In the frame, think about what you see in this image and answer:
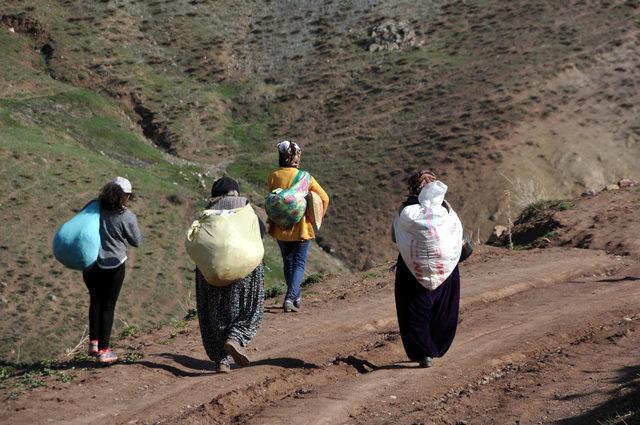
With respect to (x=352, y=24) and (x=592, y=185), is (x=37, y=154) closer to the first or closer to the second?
(x=592, y=185)

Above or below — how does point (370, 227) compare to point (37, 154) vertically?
below

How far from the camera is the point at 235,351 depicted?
899cm

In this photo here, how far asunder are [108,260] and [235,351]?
4.21 ft

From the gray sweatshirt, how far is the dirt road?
915 millimetres

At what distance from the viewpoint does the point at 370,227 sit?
100ft

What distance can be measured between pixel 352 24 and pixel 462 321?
1299 inches

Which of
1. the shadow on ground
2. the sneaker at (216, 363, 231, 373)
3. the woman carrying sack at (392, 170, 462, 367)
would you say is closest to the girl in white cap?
the sneaker at (216, 363, 231, 373)

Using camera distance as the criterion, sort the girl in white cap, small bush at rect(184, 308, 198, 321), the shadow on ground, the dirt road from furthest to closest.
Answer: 1. small bush at rect(184, 308, 198, 321)
2. the girl in white cap
3. the dirt road
4. the shadow on ground

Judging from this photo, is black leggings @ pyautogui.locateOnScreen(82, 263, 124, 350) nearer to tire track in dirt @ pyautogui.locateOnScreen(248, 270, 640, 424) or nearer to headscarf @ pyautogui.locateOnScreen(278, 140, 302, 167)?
tire track in dirt @ pyautogui.locateOnScreen(248, 270, 640, 424)

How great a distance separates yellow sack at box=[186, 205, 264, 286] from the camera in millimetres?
8906

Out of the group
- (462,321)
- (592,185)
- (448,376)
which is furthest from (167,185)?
(448,376)

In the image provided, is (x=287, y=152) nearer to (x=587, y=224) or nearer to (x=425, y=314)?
(x=425, y=314)

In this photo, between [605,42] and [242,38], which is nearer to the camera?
[605,42]

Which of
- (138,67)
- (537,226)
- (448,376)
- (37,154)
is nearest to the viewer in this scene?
(448,376)
